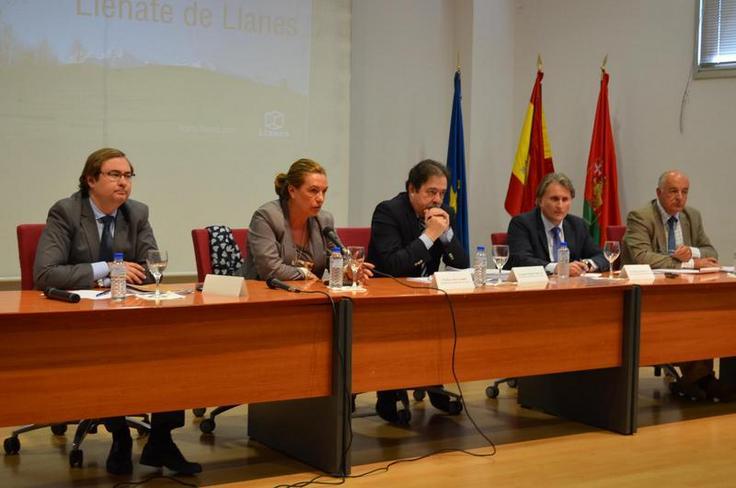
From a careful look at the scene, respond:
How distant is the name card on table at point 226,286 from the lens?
3182 millimetres

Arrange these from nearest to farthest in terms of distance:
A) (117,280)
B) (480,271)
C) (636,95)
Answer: (117,280)
(480,271)
(636,95)

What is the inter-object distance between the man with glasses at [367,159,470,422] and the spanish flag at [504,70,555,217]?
2.61 metres

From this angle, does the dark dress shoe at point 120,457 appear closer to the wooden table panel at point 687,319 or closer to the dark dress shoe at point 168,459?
the dark dress shoe at point 168,459

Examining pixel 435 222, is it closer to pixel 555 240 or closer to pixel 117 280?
pixel 555 240

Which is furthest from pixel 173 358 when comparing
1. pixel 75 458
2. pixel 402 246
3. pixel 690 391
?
pixel 690 391

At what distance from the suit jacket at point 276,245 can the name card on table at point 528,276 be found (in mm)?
818

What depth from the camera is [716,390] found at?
467 cm

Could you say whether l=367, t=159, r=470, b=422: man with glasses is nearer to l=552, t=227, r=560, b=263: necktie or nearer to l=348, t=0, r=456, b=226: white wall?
l=552, t=227, r=560, b=263: necktie

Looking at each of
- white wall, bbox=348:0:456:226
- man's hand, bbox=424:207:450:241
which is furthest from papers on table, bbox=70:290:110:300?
white wall, bbox=348:0:456:226

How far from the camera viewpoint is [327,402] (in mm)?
3346

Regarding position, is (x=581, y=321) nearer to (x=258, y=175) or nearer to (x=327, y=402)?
(x=327, y=402)

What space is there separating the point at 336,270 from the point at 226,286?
1.54 ft

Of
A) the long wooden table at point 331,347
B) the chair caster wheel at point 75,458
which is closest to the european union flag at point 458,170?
the long wooden table at point 331,347

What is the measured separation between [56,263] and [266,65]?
3.05 m
